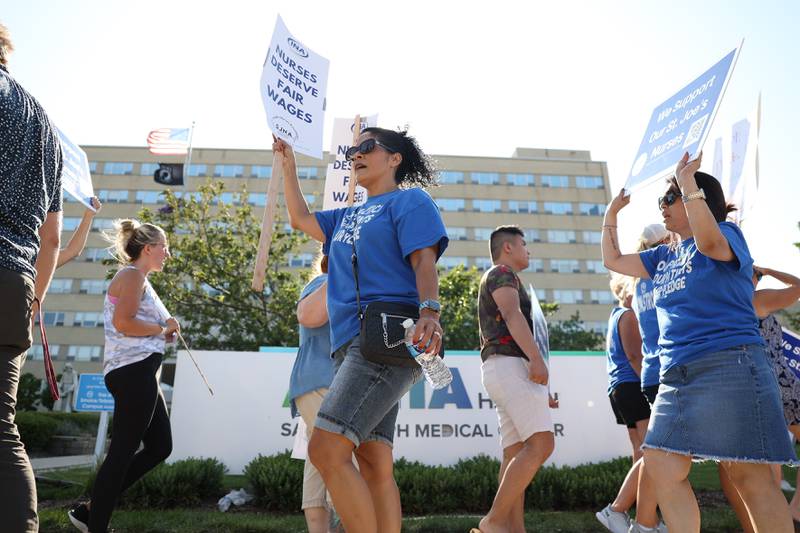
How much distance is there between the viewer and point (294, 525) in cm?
481

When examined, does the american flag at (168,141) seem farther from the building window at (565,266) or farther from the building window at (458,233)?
the building window at (565,266)

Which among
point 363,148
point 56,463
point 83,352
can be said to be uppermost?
point 363,148

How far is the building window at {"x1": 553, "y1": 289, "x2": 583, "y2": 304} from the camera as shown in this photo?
64.2 meters

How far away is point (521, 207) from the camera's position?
67000 mm

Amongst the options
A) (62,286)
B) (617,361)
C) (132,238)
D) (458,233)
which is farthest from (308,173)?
(617,361)

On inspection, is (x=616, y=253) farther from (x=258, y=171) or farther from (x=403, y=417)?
(x=258, y=171)

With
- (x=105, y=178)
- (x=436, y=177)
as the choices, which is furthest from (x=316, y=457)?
(x=105, y=178)

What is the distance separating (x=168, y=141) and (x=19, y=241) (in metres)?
25.2

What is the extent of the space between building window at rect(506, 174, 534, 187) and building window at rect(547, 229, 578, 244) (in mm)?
5713

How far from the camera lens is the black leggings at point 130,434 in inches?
144

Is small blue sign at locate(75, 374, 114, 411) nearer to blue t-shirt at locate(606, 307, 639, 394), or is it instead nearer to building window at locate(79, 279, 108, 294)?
blue t-shirt at locate(606, 307, 639, 394)

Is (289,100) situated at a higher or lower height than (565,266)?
lower

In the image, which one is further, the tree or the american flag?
the american flag

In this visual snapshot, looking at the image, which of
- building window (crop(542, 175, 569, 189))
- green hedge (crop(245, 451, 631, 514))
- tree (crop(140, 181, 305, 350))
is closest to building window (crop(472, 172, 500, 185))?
building window (crop(542, 175, 569, 189))
